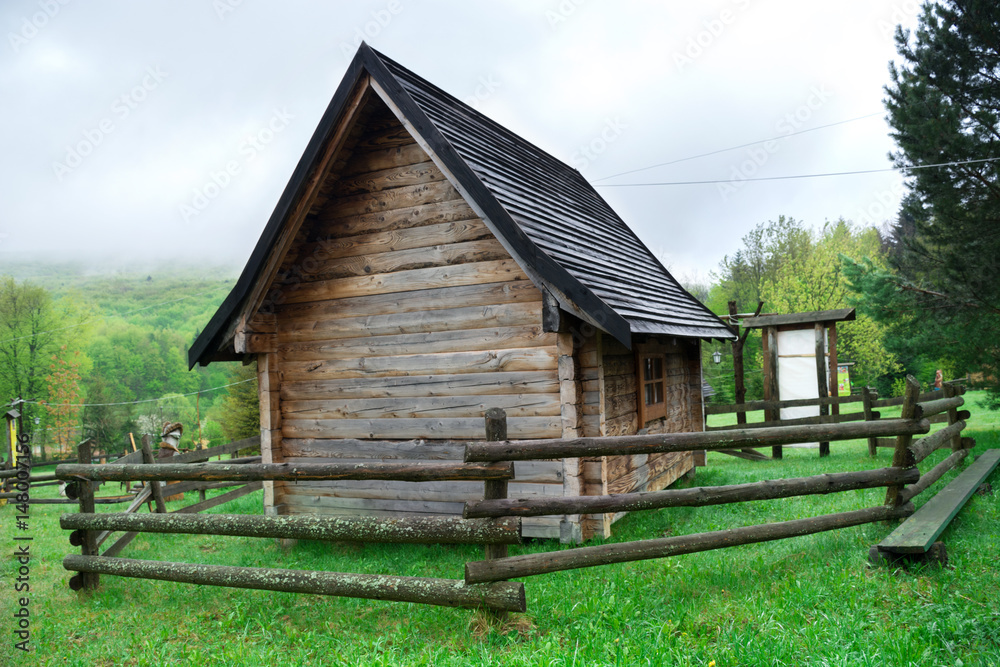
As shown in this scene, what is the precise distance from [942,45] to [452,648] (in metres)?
13.2

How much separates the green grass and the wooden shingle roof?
2.32 metres

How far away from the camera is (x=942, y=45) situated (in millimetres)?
10898

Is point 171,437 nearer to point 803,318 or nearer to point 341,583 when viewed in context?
point 341,583

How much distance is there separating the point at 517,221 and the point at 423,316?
5.90 feet

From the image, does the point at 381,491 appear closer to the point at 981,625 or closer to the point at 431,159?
the point at 431,159

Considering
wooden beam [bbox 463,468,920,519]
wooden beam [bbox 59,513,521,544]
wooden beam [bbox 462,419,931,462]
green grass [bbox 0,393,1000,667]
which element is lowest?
green grass [bbox 0,393,1000,667]

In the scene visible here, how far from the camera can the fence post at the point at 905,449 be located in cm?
514

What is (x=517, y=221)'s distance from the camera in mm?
6484

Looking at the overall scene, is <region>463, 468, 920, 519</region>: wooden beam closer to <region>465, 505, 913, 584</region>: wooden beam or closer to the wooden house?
<region>465, 505, 913, 584</region>: wooden beam

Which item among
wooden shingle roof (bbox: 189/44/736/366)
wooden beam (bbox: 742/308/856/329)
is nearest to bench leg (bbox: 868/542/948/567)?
wooden shingle roof (bbox: 189/44/736/366)

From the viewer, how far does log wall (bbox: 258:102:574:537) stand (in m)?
6.87

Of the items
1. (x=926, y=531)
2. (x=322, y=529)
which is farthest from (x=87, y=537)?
(x=926, y=531)

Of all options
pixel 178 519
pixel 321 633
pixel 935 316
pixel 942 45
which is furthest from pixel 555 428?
pixel 942 45

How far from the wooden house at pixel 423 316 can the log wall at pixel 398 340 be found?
0.02m
